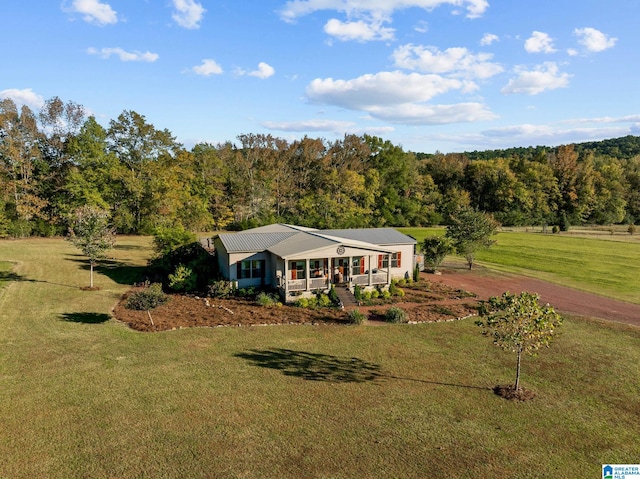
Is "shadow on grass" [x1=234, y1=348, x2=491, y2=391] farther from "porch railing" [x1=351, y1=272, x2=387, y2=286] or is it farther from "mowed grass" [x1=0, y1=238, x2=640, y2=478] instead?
"porch railing" [x1=351, y1=272, x2=387, y2=286]

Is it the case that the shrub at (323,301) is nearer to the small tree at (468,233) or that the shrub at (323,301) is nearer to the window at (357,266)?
the window at (357,266)

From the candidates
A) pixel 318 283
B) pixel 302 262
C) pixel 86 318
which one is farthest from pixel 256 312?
pixel 86 318

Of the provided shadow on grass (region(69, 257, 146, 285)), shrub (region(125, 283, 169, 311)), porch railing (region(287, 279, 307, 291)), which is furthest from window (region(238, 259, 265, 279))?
shadow on grass (region(69, 257, 146, 285))

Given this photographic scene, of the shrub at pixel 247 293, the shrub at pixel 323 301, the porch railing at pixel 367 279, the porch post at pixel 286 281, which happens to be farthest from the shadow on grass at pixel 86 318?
the porch railing at pixel 367 279

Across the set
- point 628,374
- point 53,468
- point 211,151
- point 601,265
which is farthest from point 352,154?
point 53,468

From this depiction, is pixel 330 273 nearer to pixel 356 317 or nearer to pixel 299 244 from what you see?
pixel 299 244

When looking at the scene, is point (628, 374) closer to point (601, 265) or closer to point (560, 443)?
point (560, 443)

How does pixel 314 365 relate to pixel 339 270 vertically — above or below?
below
